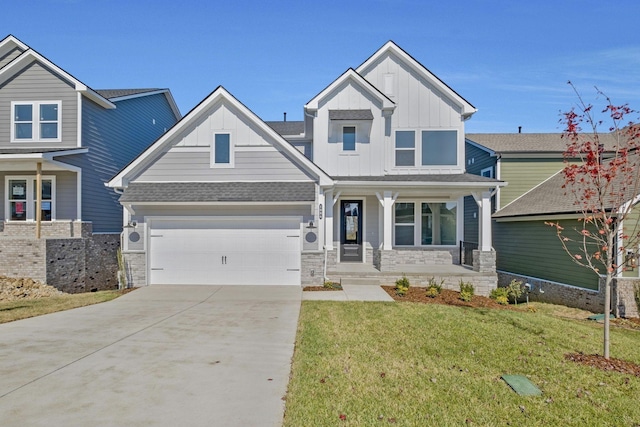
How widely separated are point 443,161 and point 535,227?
4354 millimetres

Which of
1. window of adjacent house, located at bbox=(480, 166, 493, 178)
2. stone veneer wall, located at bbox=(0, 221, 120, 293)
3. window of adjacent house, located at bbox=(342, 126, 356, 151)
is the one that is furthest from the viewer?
window of adjacent house, located at bbox=(480, 166, 493, 178)

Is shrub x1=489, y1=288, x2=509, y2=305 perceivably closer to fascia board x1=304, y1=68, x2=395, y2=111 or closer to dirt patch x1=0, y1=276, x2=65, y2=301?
fascia board x1=304, y1=68, x2=395, y2=111

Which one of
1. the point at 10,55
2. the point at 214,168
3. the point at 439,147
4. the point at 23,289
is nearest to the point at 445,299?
the point at 439,147

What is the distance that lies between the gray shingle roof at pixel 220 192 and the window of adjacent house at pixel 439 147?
537 cm

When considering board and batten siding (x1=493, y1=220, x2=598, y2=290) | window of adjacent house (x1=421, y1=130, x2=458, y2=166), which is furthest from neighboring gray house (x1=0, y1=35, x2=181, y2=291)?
board and batten siding (x1=493, y1=220, x2=598, y2=290)

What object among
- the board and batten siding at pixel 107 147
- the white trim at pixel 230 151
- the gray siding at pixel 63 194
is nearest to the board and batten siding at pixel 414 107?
the white trim at pixel 230 151

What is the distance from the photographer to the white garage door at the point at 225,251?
12.3 metres

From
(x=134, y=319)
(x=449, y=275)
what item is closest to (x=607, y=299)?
(x=449, y=275)

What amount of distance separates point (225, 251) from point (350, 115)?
22.1ft

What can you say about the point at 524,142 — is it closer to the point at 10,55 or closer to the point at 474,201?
the point at 474,201

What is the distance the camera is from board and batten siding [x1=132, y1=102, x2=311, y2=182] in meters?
12.6

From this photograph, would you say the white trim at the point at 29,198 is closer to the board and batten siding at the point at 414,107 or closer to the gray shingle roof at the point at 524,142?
the board and batten siding at the point at 414,107

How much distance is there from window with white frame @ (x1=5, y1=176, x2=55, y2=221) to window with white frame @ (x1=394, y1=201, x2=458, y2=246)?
13657 millimetres

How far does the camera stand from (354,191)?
14.2m
